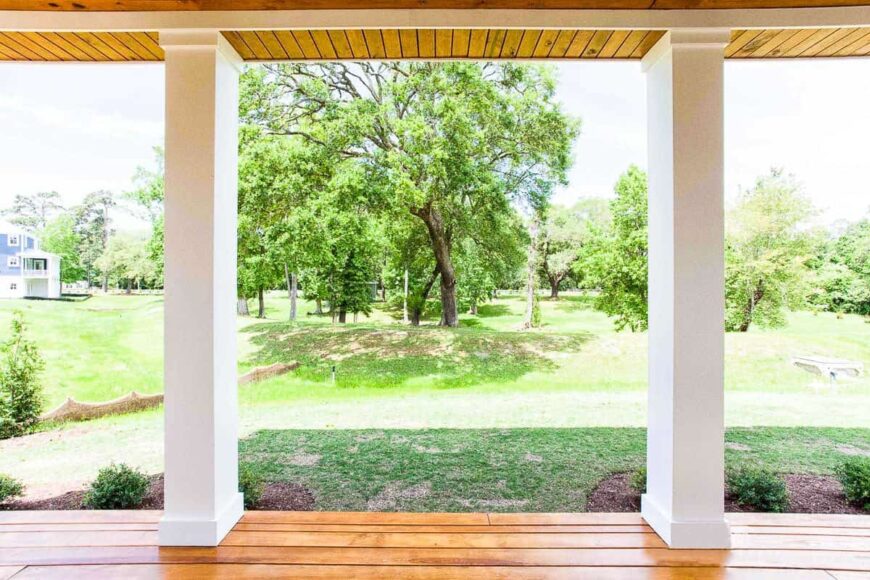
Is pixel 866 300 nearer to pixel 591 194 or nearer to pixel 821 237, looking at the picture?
pixel 821 237

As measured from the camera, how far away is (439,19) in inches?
84.3

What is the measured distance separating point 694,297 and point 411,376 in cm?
437

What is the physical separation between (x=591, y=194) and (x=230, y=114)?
5.77m

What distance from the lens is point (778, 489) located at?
116 inches

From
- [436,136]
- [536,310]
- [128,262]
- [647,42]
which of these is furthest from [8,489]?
[536,310]

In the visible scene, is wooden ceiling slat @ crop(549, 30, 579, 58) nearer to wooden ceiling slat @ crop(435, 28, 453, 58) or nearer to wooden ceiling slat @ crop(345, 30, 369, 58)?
wooden ceiling slat @ crop(435, 28, 453, 58)

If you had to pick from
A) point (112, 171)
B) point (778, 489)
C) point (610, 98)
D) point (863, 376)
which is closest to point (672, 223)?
point (778, 489)

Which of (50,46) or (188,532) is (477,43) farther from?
(188,532)

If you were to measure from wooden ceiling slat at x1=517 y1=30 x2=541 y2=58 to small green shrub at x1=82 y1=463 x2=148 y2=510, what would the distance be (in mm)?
3425

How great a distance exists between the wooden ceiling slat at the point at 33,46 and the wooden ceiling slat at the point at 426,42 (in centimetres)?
191

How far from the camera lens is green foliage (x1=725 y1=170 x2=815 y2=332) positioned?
18.8 ft

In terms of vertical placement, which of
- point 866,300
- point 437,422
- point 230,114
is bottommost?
point 437,422

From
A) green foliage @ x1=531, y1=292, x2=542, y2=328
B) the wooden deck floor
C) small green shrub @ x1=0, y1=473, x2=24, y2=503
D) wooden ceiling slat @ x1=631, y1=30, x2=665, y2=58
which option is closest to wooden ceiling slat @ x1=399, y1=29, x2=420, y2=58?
wooden ceiling slat @ x1=631, y1=30, x2=665, y2=58

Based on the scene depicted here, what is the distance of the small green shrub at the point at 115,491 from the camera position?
2857mm
